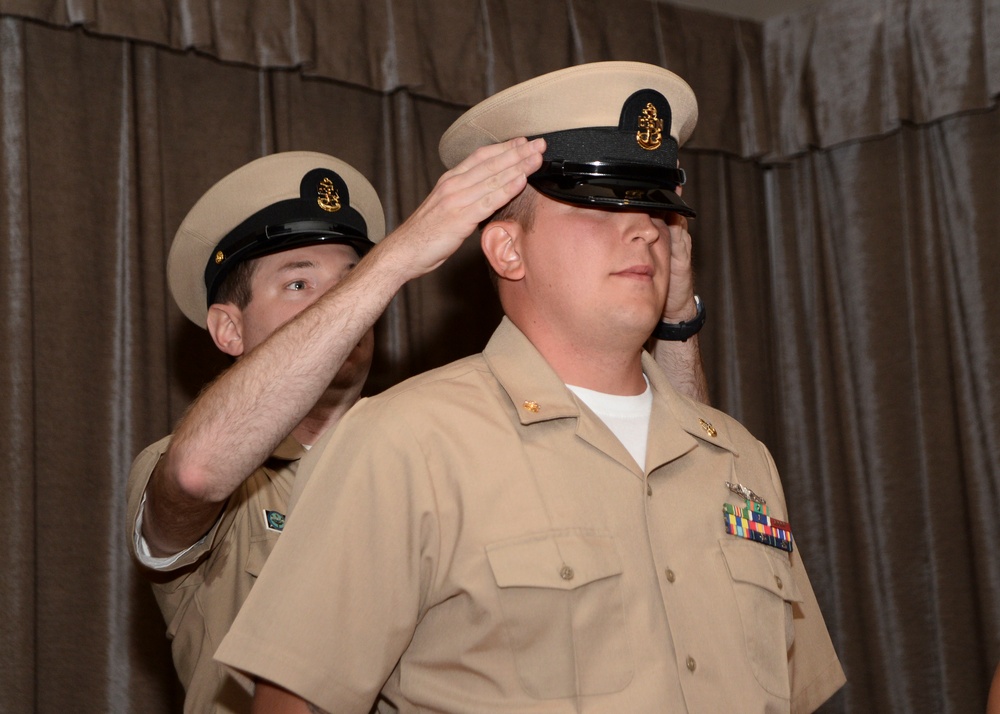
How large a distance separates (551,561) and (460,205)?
19.6 inches

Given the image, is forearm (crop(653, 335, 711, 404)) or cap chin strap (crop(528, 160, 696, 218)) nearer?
cap chin strap (crop(528, 160, 696, 218))

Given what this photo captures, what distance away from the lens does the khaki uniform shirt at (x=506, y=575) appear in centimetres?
129

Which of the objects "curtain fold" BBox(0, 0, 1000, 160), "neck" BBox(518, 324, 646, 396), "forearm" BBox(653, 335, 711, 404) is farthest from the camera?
"curtain fold" BBox(0, 0, 1000, 160)

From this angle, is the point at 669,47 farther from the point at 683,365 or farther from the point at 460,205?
the point at 460,205

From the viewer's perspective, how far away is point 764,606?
4.95ft

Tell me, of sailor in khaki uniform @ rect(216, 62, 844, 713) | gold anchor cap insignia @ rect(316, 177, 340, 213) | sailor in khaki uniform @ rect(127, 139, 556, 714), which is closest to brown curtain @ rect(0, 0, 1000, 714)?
sailor in khaki uniform @ rect(127, 139, 556, 714)

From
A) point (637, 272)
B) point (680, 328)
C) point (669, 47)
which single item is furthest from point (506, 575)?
point (669, 47)

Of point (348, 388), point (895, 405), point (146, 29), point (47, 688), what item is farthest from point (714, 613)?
point (895, 405)

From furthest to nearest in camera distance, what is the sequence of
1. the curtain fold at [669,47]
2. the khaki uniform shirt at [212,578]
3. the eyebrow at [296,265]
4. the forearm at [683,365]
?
1. the curtain fold at [669,47]
2. the forearm at [683,365]
3. the eyebrow at [296,265]
4. the khaki uniform shirt at [212,578]

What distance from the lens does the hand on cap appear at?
1456 millimetres

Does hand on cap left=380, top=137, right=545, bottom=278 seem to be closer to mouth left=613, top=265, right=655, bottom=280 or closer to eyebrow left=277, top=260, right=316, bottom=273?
mouth left=613, top=265, right=655, bottom=280

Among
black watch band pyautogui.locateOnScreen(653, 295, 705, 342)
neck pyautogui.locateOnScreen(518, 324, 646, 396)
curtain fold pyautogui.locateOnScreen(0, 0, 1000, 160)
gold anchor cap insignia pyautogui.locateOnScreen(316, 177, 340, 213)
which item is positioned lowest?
neck pyautogui.locateOnScreen(518, 324, 646, 396)

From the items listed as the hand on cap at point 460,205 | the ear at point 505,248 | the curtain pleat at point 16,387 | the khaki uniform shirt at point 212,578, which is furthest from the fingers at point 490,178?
the curtain pleat at point 16,387

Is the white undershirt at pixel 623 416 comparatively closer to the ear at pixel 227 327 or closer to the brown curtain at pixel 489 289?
the ear at pixel 227 327
